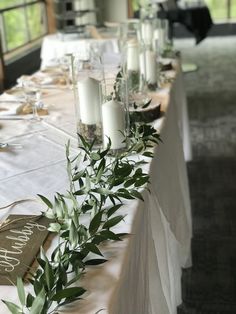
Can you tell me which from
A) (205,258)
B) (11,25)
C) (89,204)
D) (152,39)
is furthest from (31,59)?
(89,204)

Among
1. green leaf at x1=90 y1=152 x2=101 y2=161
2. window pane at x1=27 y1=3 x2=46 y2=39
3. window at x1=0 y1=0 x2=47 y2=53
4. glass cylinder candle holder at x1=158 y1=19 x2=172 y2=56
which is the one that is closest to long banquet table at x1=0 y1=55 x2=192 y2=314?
green leaf at x1=90 y1=152 x2=101 y2=161

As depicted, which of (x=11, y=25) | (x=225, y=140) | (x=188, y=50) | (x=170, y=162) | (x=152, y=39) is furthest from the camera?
(x=188, y=50)

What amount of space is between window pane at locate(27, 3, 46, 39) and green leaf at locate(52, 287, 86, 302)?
5159mm

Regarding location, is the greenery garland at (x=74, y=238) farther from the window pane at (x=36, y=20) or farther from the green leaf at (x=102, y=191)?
the window pane at (x=36, y=20)

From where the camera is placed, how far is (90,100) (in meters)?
1.27

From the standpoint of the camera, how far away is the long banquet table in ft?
2.40

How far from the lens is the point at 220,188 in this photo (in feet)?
8.30

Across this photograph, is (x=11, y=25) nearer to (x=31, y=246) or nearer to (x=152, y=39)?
(x=152, y=39)

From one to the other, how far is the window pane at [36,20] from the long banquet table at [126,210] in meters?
3.73

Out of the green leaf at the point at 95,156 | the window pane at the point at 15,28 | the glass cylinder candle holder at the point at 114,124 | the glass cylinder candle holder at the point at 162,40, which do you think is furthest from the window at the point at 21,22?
the green leaf at the point at 95,156

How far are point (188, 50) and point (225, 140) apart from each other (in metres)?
4.21

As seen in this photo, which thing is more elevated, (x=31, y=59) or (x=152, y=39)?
(x=152, y=39)

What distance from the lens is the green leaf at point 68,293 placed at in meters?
0.61

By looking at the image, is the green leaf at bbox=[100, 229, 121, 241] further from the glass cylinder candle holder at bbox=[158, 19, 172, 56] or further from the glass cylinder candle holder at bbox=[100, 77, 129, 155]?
the glass cylinder candle holder at bbox=[158, 19, 172, 56]
